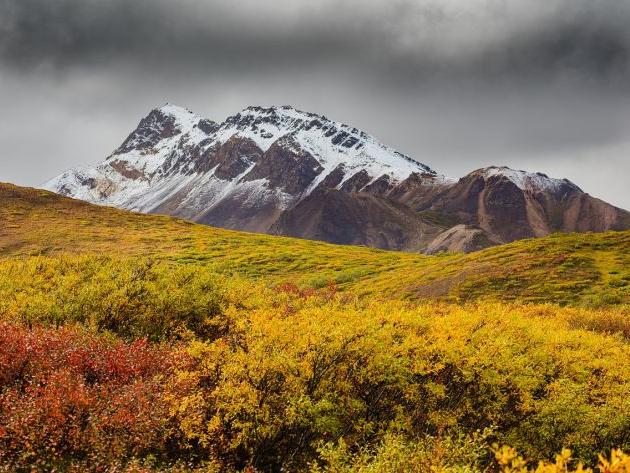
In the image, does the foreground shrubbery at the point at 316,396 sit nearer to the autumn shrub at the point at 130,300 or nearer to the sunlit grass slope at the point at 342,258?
the autumn shrub at the point at 130,300

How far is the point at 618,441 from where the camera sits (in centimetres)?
1445

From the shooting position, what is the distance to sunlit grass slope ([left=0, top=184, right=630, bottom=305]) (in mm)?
40625

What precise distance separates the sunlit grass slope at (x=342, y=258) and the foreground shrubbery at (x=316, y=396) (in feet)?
48.5

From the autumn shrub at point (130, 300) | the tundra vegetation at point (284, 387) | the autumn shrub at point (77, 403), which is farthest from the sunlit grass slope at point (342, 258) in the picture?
the autumn shrub at point (77, 403)

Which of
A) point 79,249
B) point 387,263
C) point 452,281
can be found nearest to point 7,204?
point 79,249

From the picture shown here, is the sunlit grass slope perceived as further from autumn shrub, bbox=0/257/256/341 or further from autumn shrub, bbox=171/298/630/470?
autumn shrub, bbox=171/298/630/470

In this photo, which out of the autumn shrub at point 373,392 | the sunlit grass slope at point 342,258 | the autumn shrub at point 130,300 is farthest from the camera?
the sunlit grass slope at point 342,258

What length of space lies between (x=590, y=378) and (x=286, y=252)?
172 feet

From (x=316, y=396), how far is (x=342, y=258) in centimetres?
5277

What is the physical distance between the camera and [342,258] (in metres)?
66.1

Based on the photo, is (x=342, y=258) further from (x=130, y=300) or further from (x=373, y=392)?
(x=373, y=392)

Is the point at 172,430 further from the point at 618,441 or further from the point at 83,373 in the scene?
the point at 618,441

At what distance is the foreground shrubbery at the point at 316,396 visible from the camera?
40.1 ft

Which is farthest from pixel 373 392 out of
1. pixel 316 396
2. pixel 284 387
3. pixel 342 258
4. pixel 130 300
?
pixel 342 258
